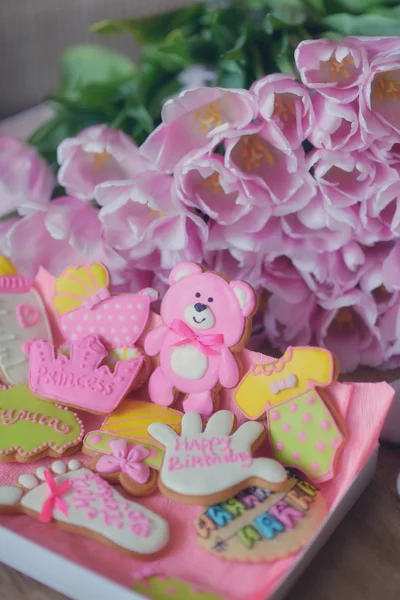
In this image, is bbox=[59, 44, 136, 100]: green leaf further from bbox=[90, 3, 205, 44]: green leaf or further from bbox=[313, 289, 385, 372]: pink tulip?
bbox=[313, 289, 385, 372]: pink tulip

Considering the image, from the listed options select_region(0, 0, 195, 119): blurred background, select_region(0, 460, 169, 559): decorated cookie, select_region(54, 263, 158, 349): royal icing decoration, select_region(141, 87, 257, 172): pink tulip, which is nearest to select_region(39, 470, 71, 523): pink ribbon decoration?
select_region(0, 460, 169, 559): decorated cookie

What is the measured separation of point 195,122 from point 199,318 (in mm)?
130

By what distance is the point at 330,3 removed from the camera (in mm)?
465

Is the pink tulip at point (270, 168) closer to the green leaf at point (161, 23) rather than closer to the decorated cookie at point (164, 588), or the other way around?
the green leaf at point (161, 23)

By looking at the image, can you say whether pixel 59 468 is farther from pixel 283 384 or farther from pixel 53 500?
pixel 283 384

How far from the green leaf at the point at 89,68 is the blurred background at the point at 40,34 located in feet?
0.50

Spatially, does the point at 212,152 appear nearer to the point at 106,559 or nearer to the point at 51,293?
the point at 51,293

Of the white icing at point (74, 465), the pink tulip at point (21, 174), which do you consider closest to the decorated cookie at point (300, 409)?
the white icing at point (74, 465)

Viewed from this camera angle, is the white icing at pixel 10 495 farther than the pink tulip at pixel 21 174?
No

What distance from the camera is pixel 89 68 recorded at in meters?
0.56

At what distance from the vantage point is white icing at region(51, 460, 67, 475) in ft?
1.26

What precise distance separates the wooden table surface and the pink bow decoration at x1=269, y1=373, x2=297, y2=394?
77 mm

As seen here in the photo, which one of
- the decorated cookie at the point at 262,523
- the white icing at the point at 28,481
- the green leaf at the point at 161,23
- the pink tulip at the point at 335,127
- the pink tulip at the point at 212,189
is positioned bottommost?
the decorated cookie at the point at 262,523

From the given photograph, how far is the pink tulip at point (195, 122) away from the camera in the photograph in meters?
0.41
